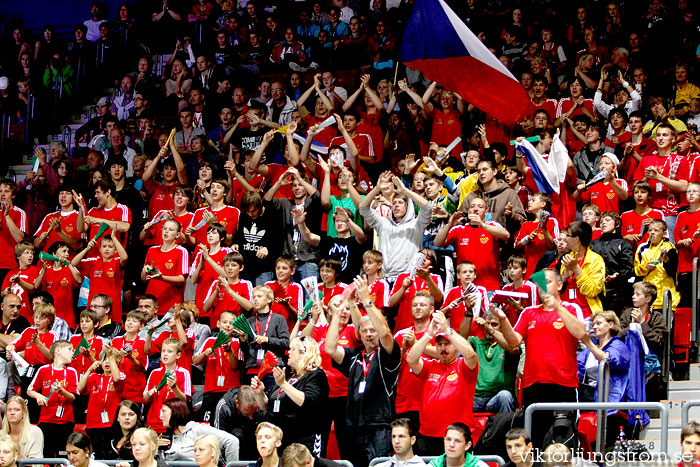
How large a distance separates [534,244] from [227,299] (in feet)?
11.6

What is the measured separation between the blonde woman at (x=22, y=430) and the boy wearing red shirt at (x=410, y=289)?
12.8ft

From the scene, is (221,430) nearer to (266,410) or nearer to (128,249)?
(266,410)

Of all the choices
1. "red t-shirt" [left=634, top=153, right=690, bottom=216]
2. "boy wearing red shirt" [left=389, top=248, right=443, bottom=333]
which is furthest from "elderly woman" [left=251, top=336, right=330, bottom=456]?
"red t-shirt" [left=634, top=153, right=690, bottom=216]

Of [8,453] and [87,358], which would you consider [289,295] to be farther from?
[8,453]

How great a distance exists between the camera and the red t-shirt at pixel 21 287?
14.6 metres

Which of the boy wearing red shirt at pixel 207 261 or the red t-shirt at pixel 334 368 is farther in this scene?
the boy wearing red shirt at pixel 207 261

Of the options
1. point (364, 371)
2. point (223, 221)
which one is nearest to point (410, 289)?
point (364, 371)

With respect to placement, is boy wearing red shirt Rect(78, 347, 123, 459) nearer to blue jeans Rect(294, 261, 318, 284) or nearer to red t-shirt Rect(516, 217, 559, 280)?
blue jeans Rect(294, 261, 318, 284)

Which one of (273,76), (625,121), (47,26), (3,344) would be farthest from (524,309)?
(47,26)

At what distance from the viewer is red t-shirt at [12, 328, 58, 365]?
528 inches

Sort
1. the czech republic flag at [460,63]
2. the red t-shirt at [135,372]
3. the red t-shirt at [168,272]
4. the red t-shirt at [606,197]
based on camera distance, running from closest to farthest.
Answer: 1. the red t-shirt at [135,372]
2. the czech republic flag at [460,63]
3. the red t-shirt at [606,197]
4. the red t-shirt at [168,272]

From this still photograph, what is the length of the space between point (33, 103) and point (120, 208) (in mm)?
5231

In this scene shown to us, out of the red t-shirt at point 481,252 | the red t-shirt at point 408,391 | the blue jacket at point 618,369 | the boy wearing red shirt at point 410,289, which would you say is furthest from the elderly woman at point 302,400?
the red t-shirt at point 481,252

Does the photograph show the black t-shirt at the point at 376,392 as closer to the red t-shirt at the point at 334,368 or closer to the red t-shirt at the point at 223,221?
the red t-shirt at the point at 334,368
